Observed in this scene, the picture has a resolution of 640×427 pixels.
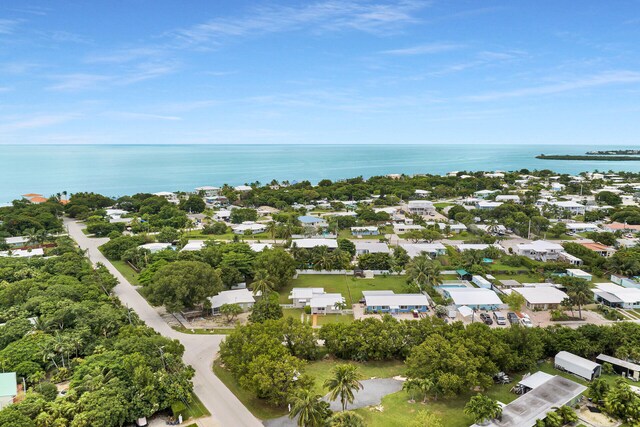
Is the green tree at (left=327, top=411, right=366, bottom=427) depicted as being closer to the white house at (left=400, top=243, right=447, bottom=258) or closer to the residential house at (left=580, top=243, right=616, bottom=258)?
the white house at (left=400, top=243, right=447, bottom=258)

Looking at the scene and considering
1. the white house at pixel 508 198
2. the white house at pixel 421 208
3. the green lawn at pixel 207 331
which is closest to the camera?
the green lawn at pixel 207 331

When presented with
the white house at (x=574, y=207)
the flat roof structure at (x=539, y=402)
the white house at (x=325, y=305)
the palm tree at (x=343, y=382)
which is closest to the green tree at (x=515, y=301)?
the flat roof structure at (x=539, y=402)

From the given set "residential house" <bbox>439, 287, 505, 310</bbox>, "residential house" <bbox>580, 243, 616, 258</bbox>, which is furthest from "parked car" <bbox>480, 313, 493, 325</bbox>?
"residential house" <bbox>580, 243, 616, 258</bbox>

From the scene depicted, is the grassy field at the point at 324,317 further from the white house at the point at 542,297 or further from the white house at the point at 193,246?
the white house at the point at 193,246

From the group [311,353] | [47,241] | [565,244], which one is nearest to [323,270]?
[311,353]

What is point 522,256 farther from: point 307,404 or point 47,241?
point 47,241
